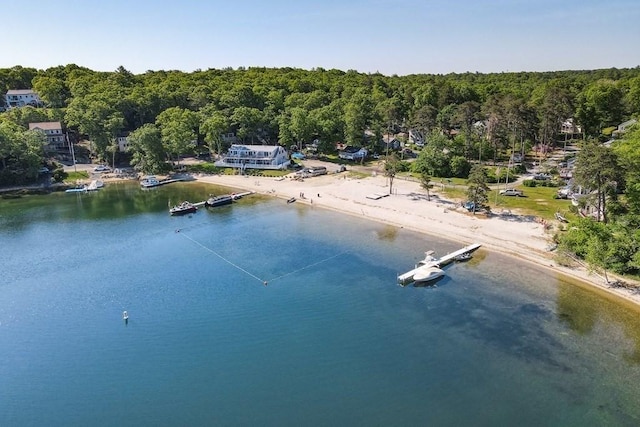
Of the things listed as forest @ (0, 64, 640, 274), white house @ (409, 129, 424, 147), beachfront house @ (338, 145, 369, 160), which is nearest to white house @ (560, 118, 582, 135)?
forest @ (0, 64, 640, 274)

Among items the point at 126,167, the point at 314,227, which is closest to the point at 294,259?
the point at 314,227

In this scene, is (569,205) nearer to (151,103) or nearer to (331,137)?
(331,137)

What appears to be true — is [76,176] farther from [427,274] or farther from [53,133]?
[427,274]

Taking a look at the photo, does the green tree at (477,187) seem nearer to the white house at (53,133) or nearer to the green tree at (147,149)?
the green tree at (147,149)

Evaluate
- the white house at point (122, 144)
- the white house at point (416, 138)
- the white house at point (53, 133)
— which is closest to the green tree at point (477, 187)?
the white house at point (416, 138)

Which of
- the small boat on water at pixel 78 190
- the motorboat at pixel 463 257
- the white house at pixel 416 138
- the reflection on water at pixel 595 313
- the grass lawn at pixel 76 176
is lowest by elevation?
the reflection on water at pixel 595 313

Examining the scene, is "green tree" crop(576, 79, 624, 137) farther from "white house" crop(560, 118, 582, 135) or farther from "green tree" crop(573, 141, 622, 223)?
"green tree" crop(573, 141, 622, 223)
